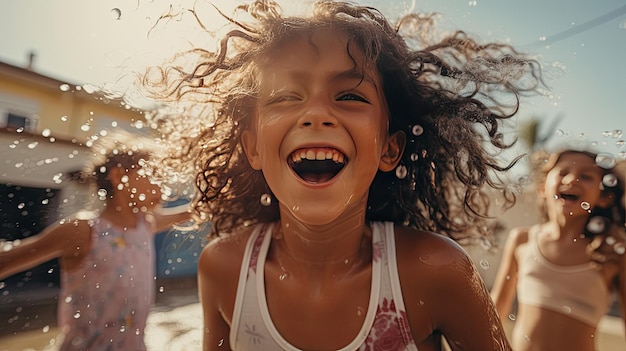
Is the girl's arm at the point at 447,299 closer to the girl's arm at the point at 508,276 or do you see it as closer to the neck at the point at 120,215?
the girl's arm at the point at 508,276

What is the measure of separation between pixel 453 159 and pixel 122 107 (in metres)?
1.47

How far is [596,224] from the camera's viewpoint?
8.32 feet

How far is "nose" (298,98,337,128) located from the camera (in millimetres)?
1387

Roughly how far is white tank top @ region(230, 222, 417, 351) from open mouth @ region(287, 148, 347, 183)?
1.03 ft

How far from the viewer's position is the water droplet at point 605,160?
6.81 ft

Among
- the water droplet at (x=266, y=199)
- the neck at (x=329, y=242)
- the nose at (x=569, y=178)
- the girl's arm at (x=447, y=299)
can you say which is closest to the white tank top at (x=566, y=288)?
the nose at (x=569, y=178)

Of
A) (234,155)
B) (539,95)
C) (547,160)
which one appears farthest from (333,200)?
(547,160)

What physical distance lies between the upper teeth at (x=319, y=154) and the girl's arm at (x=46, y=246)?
145cm

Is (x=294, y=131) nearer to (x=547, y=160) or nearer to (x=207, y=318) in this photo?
(x=207, y=318)

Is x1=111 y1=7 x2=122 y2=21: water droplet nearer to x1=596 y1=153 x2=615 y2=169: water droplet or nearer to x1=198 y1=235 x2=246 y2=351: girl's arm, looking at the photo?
x1=198 y1=235 x2=246 y2=351: girl's arm

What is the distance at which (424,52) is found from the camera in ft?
6.16

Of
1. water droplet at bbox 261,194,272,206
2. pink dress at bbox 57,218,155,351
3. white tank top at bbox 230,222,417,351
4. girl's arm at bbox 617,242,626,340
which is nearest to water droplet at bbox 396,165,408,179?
white tank top at bbox 230,222,417,351

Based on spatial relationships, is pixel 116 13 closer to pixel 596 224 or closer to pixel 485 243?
pixel 485 243

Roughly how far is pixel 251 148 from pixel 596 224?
6.16ft
